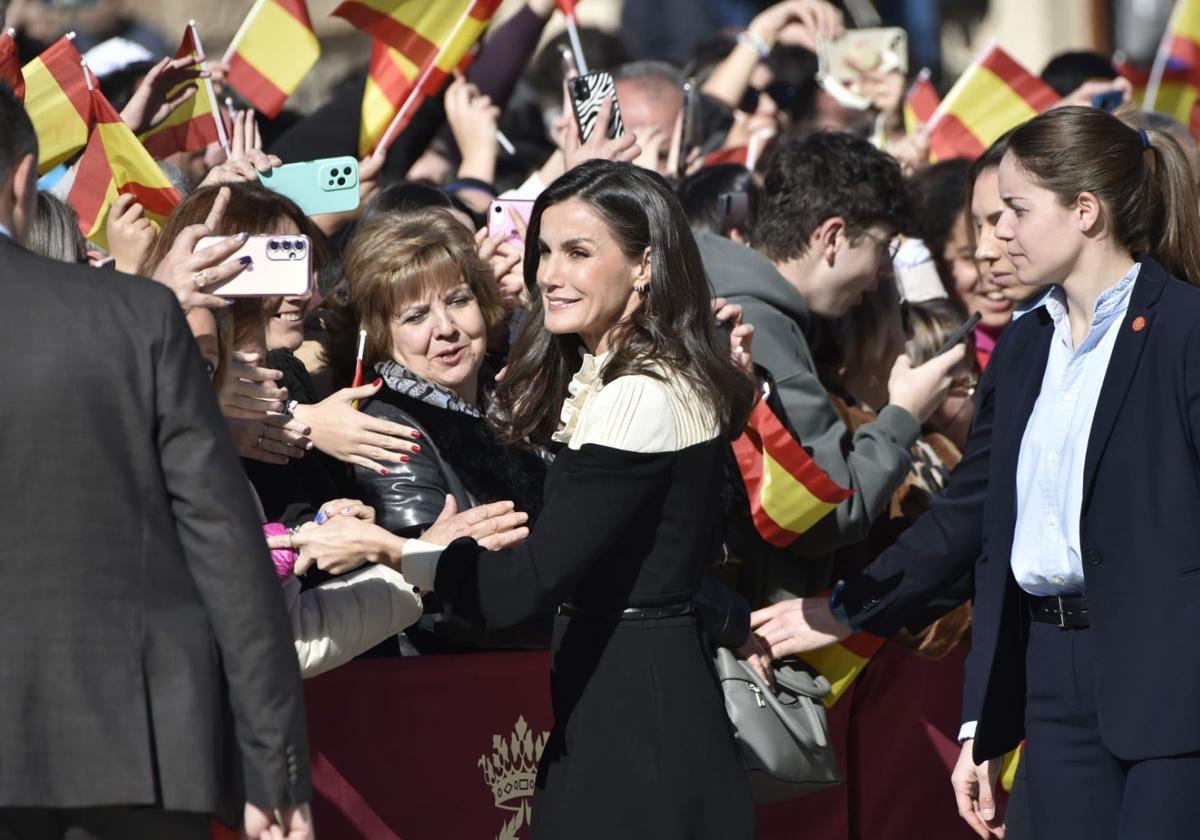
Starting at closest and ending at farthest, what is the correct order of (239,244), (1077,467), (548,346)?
(239,244)
(1077,467)
(548,346)

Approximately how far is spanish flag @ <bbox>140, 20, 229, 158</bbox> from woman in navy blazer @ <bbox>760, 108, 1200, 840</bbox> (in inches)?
103

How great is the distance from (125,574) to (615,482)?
3.51ft

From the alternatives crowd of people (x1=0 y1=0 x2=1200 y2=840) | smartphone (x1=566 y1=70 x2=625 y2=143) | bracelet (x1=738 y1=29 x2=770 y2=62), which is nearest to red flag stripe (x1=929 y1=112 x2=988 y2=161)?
bracelet (x1=738 y1=29 x2=770 y2=62)

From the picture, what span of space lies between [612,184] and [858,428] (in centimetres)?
165

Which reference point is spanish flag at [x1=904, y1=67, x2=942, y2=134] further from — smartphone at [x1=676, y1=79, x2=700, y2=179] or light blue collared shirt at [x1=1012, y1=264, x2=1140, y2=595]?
light blue collared shirt at [x1=1012, y1=264, x2=1140, y2=595]

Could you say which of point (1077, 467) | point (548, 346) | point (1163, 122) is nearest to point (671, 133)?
point (1163, 122)

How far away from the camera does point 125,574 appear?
307cm

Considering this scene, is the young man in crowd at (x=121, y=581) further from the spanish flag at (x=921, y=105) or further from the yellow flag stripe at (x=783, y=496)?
the spanish flag at (x=921, y=105)

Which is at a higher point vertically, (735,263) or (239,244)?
(239,244)

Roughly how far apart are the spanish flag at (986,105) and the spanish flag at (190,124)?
144 inches

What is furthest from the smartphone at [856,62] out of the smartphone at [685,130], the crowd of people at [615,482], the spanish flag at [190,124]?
the spanish flag at [190,124]

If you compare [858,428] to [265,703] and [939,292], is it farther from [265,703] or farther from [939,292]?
[265,703]

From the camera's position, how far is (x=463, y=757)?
471 cm

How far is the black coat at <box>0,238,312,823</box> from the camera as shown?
303 cm
